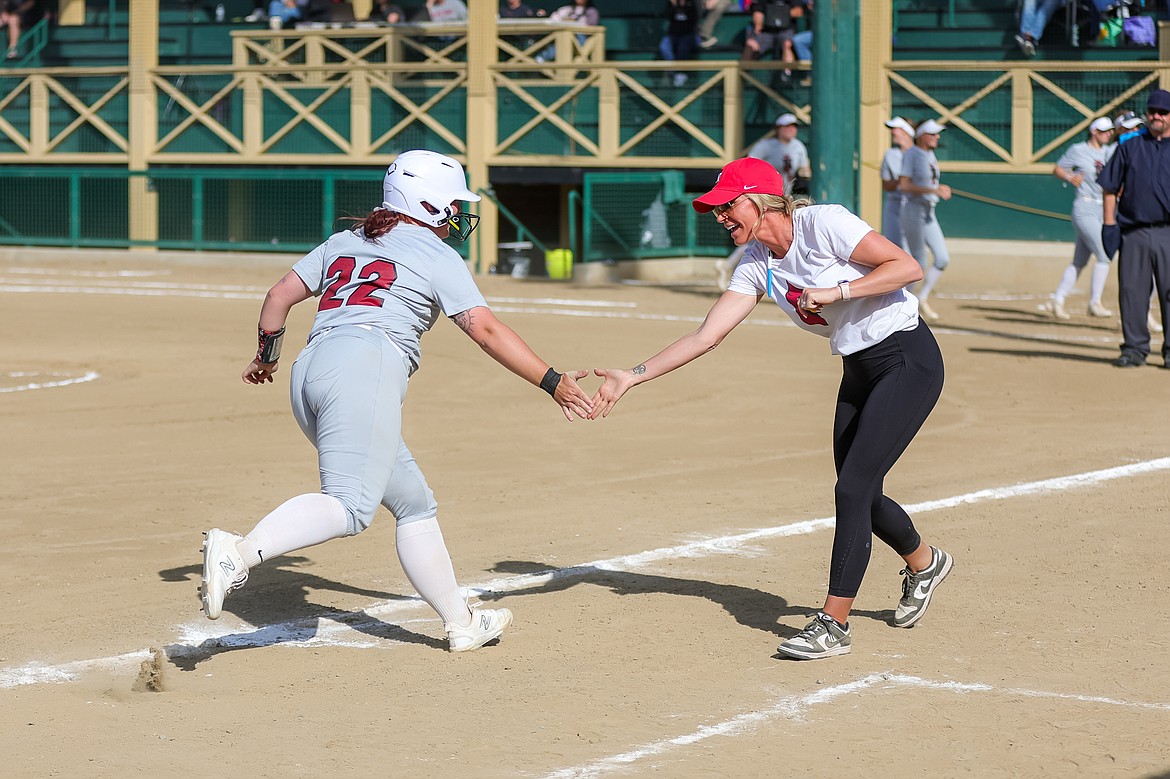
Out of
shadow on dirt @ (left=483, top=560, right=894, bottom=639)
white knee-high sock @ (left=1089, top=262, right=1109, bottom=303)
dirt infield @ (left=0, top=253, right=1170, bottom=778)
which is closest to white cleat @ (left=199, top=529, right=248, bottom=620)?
dirt infield @ (left=0, top=253, right=1170, bottom=778)

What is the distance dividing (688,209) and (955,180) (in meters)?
3.72

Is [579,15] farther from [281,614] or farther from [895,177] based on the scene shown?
[281,614]

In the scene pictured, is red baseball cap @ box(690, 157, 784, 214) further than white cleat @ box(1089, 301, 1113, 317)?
No

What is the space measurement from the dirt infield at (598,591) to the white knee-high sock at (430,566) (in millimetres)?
194

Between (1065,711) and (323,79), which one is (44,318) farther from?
(1065,711)

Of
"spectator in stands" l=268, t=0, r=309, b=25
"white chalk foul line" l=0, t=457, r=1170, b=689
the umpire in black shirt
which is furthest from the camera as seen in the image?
"spectator in stands" l=268, t=0, r=309, b=25

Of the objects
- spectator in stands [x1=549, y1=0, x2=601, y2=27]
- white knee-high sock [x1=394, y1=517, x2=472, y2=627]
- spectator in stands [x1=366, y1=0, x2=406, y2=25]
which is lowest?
white knee-high sock [x1=394, y1=517, x2=472, y2=627]

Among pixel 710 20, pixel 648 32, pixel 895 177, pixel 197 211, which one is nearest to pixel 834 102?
pixel 895 177

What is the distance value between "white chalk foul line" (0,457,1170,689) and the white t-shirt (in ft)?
5.81

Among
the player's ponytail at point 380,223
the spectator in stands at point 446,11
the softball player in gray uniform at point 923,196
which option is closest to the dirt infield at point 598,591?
the player's ponytail at point 380,223

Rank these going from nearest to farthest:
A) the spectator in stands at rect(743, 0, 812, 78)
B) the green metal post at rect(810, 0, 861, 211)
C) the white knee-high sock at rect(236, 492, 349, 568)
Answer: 1. the white knee-high sock at rect(236, 492, 349, 568)
2. the green metal post at rect(810, 0, 861, 211)
3. the spectator in stands at rect(743, 0, 812, 78)

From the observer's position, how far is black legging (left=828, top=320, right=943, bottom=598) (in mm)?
6109

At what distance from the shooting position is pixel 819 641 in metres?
6.02

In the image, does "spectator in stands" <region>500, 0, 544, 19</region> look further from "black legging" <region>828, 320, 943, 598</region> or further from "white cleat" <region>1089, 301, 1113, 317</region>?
"black legging" <region>828, 320, 943, 598</region>
